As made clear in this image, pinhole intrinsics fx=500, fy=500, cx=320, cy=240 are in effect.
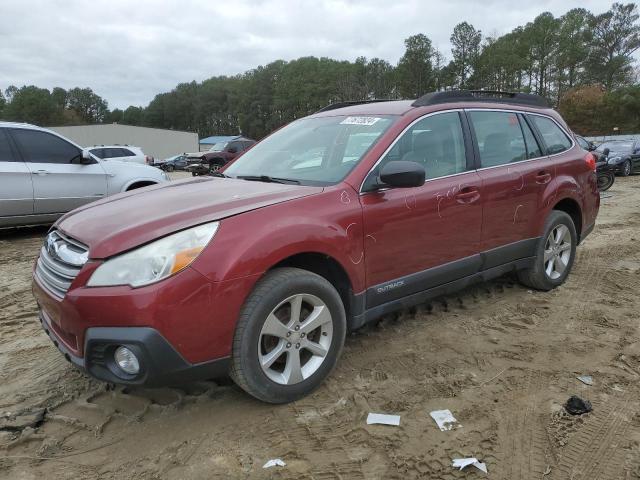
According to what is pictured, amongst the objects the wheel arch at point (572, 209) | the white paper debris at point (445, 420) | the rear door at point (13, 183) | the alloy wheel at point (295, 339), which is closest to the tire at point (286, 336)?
the alloy wheel at point (295, 339)

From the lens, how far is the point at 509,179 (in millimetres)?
4035

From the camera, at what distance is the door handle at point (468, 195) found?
11.9ft

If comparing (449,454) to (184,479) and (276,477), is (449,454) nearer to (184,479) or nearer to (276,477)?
(276,477)

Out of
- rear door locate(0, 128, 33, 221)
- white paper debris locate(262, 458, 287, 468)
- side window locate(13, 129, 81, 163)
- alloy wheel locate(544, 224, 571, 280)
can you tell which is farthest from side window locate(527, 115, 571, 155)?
rear door locate(0, 128, 33, 221)

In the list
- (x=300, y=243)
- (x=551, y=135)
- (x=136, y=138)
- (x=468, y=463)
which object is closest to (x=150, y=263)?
(x=300, y=243)

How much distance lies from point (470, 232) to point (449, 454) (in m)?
1.79

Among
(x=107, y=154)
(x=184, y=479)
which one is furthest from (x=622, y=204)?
(x=107, y=154)

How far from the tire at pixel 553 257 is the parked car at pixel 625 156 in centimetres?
1427

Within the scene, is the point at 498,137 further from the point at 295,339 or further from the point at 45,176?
the point at 45,176

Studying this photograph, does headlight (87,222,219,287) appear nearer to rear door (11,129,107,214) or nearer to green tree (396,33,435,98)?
rear door (11,129,107,214)

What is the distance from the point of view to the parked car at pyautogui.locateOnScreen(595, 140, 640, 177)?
17047mm

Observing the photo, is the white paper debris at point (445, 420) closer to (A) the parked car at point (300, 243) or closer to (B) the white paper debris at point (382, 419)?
(B) the white paper debris at point (382, 419)

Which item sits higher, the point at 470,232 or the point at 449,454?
the point at 470,232

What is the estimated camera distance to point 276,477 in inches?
89.0
